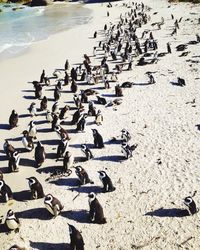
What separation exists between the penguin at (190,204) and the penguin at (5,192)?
196 inches

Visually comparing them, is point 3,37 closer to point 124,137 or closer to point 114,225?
point 124,137

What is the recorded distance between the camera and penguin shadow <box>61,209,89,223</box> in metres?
11.0

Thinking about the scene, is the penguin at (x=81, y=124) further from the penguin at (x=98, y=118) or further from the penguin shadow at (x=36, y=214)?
the penguin shadow at (x=36, y=214)

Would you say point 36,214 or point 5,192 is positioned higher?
point 5,192

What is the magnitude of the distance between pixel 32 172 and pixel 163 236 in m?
5.24

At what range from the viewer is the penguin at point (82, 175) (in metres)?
12.4

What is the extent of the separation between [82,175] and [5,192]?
2.28 metres

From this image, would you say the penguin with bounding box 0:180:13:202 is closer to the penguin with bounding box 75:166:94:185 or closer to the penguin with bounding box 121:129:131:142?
the penguin with bounding box 75:166:94:185

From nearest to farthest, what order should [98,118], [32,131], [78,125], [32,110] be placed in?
[32,131]
[78,125]
[98,118]
[32,110]

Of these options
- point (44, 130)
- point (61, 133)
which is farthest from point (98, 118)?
point (44, 130)

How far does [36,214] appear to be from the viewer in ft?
37.3

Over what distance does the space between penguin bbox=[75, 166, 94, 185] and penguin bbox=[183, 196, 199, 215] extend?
10.6 ft

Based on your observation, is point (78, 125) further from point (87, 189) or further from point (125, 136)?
point (87, 189)

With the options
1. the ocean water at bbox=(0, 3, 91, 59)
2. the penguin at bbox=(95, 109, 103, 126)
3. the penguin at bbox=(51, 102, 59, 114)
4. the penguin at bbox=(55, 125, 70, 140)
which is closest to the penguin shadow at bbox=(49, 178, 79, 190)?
the penguin at bbox=(55, 125, 70, 140)
